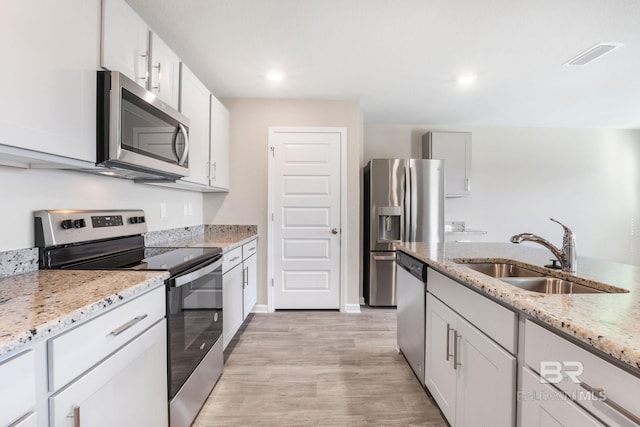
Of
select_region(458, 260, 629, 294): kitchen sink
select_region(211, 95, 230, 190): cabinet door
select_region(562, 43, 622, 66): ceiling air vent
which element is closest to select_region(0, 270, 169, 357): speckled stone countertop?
select_region(458, 260, 629, 294): kitchen sink

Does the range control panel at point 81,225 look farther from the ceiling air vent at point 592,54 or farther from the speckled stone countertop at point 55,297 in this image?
the ceiling air vent at point 592,54

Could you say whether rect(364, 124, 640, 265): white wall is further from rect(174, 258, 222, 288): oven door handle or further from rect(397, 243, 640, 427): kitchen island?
rect(174, 258, 222, 288): oven door handle

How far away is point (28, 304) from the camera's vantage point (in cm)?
87

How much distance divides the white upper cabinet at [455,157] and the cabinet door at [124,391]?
3.94m

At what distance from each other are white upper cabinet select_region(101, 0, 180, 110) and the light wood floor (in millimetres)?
1904

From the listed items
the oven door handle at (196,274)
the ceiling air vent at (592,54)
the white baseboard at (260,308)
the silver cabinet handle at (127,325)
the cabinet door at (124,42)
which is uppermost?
the ceiling air vent at (592,54)

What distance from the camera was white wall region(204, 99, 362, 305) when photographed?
11.0ft

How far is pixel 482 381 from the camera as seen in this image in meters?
1.19

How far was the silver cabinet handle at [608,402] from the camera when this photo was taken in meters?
0.62

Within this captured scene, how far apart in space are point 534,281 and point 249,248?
2.36 m

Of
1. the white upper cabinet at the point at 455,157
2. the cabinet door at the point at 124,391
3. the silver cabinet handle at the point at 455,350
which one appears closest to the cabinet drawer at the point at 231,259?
the cabinet door at the point at 124,391

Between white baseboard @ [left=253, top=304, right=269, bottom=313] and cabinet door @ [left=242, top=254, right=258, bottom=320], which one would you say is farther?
white baseboard @ [left=253, top=304, right=269, bottom=313]

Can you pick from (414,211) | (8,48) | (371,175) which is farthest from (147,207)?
(414,211)

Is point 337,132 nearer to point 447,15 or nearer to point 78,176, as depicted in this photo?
point 447,15
